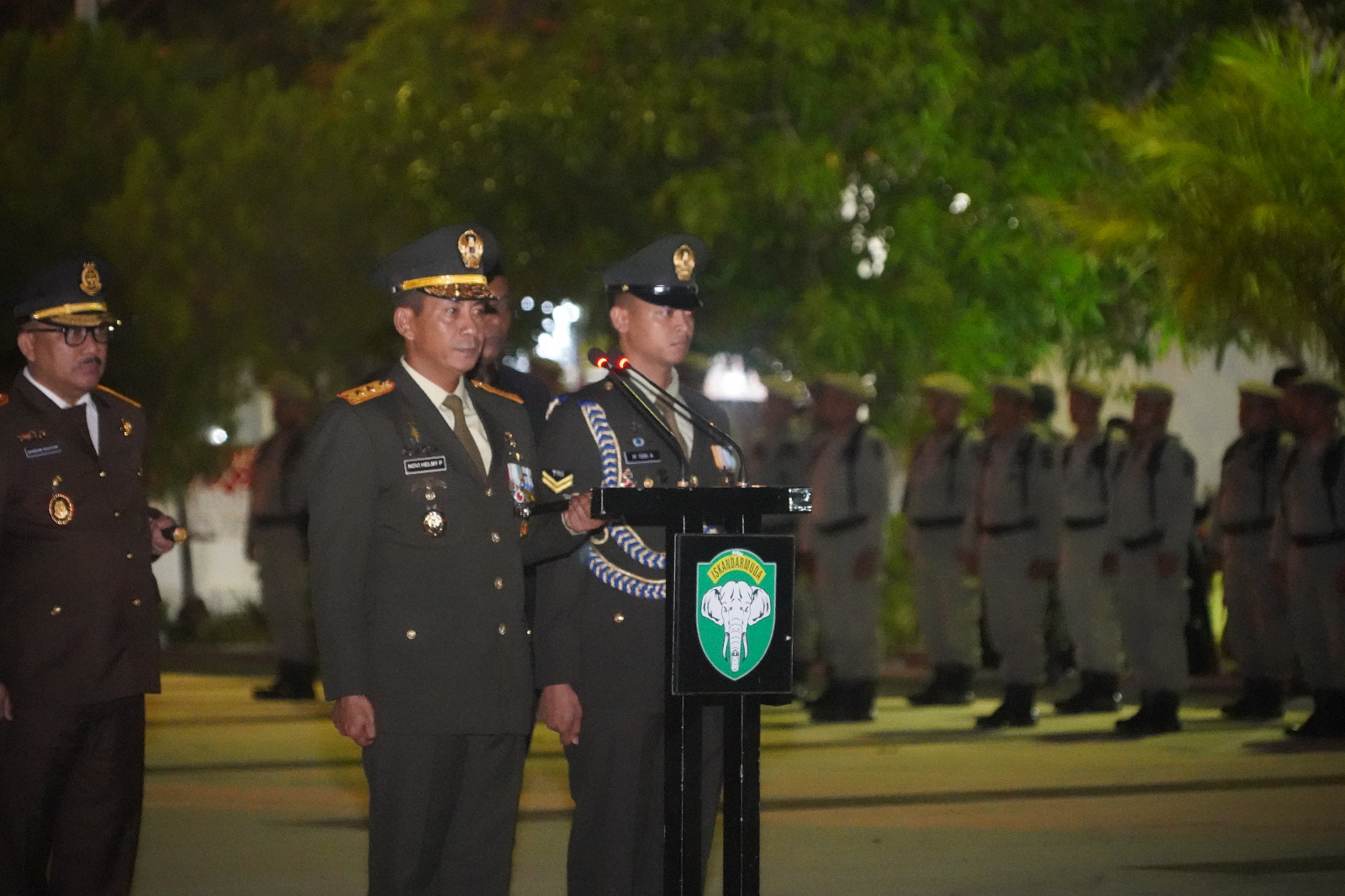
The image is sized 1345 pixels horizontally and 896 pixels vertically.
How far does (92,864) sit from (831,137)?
11962 mm

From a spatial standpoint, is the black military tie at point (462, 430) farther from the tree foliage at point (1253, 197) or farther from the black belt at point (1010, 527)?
the black belt at point (1010, 527)

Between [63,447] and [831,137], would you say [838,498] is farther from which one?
[63,447]

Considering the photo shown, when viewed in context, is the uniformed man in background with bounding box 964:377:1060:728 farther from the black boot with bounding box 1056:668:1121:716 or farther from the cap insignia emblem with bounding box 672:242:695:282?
the cap insignia emblem with bounding box 672:242:695:282

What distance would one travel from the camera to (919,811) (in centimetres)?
1056

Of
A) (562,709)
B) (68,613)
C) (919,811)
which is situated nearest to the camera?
(562,709)

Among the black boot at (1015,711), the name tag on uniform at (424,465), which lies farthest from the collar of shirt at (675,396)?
the black boot at (1015,711)

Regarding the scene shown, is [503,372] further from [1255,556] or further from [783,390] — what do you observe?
[783,390]

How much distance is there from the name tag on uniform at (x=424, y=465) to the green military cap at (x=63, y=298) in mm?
1567

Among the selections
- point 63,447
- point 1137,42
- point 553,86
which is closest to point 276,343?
point 553,86

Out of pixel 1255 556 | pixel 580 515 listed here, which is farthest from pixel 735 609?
pixel 1255 556

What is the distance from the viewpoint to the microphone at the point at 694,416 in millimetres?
6258

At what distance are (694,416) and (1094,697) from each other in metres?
9.40

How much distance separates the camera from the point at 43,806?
6.86m

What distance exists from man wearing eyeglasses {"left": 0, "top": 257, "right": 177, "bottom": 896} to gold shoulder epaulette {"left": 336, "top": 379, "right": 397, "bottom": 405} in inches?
42.4
